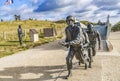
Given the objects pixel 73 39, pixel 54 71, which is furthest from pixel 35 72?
pixel 73 39

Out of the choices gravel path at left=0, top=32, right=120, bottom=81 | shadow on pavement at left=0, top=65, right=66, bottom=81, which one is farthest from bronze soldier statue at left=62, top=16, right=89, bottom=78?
shadow on pavement at left=0, top=65, right=66, bottom=81

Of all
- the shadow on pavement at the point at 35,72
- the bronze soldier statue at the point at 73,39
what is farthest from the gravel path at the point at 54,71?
the bronze soldier statue at the point at 73,39

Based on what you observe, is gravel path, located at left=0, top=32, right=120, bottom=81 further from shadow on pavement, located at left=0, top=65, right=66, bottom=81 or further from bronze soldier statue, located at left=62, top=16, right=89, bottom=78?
bronze soldier statue, located at left=62, top=16, right=89, bottom=78

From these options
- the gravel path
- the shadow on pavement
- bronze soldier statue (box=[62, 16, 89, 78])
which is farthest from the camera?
the shadow on pavement

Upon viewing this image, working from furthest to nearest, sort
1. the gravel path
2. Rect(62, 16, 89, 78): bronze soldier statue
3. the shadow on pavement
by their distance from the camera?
the shadow on pavement → the gravel path → Rect(62, 16, 89, 78): bronze soldier statue

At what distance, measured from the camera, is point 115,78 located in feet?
33.4

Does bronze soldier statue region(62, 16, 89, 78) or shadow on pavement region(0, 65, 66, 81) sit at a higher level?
bronze soldier statue region(62, 16, 89, 78)

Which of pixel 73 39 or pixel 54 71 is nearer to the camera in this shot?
pixel 73 39

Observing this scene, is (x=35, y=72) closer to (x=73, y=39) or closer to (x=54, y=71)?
(x=54, y=71)

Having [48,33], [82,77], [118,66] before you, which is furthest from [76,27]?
[48,33]

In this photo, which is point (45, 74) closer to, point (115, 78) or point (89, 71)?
point (89, 71)

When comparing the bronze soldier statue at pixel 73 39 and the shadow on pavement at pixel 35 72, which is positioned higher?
the bronze soldier statue at pixel 73 39

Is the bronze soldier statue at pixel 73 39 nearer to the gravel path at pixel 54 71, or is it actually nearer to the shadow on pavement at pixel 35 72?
the gravel path at pixel 54 71

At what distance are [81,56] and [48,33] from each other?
1017 inches
